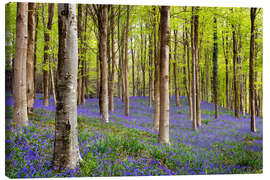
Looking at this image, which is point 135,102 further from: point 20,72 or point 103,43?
point 20,72

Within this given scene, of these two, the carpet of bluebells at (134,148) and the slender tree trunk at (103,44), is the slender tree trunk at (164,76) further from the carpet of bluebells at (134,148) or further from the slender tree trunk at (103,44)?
the slender tree trunk at (103,44)

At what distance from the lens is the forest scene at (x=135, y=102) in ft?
13.2

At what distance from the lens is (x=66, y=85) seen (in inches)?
150

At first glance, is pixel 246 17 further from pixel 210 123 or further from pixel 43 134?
pixel 43 134

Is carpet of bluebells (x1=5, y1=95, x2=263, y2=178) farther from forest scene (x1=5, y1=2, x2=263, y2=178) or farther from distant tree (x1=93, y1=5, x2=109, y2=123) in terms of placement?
distant tree (x1=93, y1=5, x2=109, y2=123)

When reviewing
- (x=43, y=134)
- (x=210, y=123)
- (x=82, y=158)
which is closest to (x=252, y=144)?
(x=210, y=123)

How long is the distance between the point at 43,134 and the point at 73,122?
59.7 inches

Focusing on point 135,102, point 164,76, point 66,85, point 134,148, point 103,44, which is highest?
point 103,44

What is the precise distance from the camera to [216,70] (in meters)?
10.4

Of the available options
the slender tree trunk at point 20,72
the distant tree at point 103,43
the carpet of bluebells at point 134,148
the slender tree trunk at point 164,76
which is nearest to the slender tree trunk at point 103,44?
the distant tree at point 103,43

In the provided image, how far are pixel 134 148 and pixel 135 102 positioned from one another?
4.36 m

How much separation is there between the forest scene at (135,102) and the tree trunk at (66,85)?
17 mm

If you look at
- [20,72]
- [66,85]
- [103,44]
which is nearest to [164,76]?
[66,85]

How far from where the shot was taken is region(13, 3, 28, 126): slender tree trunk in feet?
16.9
